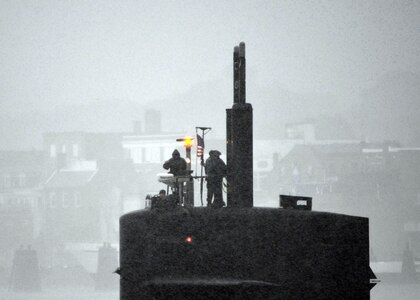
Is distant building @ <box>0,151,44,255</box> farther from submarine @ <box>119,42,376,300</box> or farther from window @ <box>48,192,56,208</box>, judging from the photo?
submarine @ <box>119,42,376,300</box>

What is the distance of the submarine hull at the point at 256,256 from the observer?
464 inches

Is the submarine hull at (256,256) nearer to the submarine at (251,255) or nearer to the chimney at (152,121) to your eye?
the submarine at (251,255)

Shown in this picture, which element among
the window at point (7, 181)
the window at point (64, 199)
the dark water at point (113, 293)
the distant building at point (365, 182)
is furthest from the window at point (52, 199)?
the distant building at point (365, 182)

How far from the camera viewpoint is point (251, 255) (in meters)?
11.9

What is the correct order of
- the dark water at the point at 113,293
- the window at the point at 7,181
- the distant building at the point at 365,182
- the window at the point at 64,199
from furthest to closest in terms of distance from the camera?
1. the window at the point at 7,181
2. the window at the point at 64,199
3. the distant building at the point at 365,182
4. the dark water at the point at 113,293

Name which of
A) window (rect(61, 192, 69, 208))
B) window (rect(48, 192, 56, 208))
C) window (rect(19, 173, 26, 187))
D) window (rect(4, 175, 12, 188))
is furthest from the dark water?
window (rect(4, 175, 12, 188))

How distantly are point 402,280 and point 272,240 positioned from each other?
9182cm

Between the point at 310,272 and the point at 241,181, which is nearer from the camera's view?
the point at 310,272

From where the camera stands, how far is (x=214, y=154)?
14.1m

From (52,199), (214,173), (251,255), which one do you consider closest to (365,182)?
(52,199)

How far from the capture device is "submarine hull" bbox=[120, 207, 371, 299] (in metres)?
11.8

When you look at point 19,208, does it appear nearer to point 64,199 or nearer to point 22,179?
point 64,199

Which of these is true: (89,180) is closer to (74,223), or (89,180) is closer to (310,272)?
(74,223)

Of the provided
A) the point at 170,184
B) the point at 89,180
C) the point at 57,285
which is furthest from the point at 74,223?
the point at 170,184
